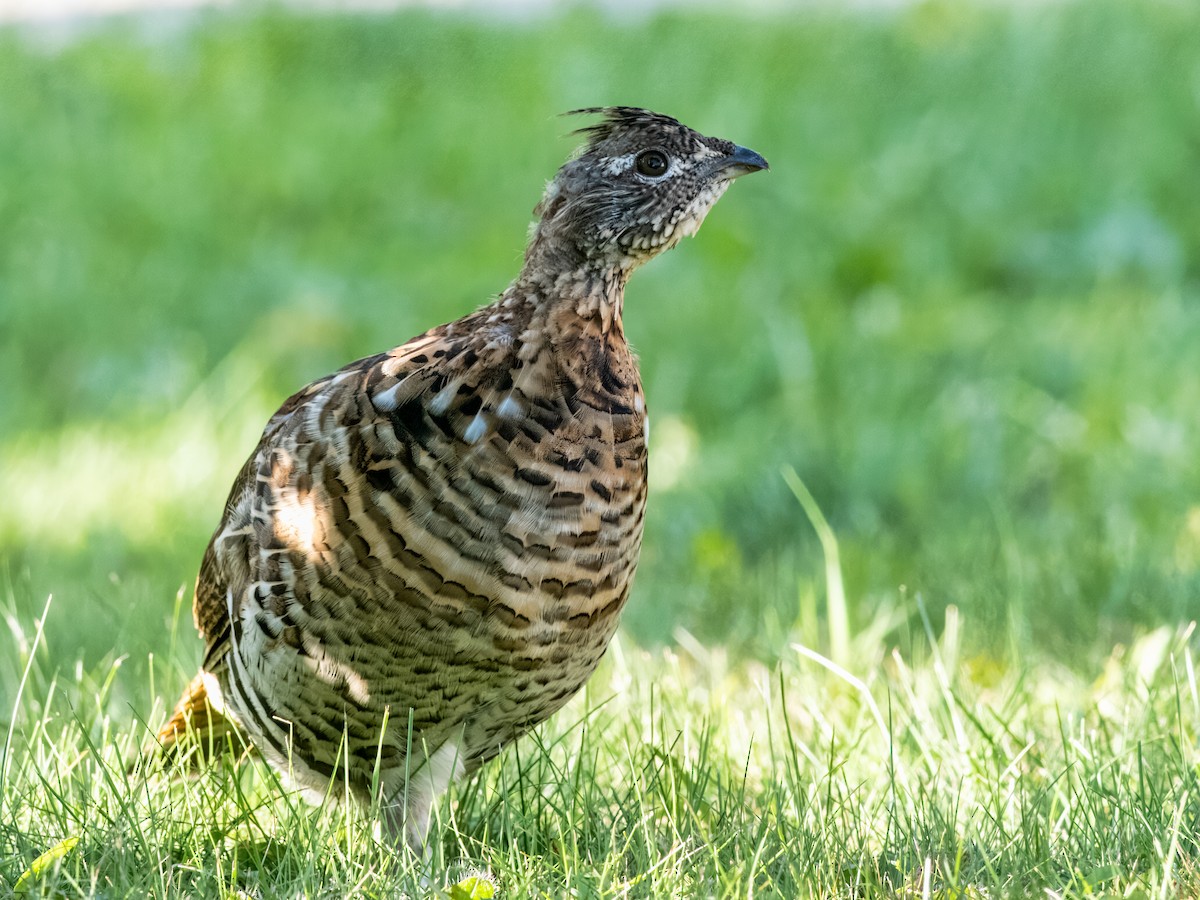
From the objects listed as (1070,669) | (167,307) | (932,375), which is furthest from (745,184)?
(1070,669)

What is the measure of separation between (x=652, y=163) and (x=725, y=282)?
420 cm

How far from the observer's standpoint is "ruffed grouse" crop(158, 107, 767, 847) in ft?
9.08

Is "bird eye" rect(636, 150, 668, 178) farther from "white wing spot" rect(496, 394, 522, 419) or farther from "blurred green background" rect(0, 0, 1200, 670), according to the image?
"white wing spot" rect(496, 394, 522, 419)

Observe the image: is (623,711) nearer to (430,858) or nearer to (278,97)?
(430,858)

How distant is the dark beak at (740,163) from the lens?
10.3ft

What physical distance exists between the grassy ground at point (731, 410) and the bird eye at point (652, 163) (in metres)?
1.01

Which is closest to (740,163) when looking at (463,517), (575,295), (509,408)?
(575,295)

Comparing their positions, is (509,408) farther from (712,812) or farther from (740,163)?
(712,812)

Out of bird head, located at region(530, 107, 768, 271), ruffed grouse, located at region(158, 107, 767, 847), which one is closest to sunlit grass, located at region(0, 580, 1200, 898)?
ruffed grouse, located at region(158, 107, 767, 847)

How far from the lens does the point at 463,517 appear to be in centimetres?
275

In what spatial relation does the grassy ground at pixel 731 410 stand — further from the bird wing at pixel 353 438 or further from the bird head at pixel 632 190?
the bird head at pixel 632 190

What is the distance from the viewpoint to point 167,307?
7.43 meters

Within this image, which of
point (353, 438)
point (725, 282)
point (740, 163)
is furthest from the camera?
point (725, 282)

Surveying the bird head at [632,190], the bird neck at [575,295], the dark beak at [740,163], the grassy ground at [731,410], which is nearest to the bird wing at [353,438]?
the bird neck at [575,295]
